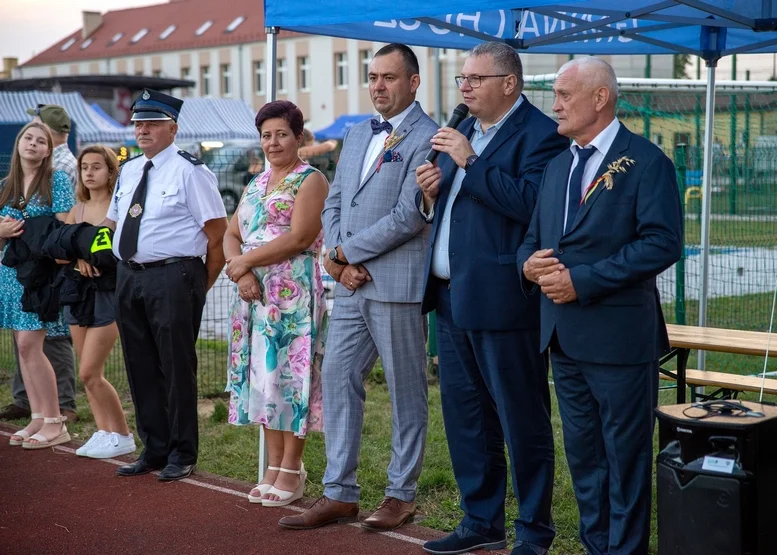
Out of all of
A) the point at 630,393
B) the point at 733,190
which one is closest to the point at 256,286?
the point at 630,393

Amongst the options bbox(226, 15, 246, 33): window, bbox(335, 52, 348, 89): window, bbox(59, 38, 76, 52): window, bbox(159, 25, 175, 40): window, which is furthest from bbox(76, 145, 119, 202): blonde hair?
bbox(59, 38, 76, 52): window

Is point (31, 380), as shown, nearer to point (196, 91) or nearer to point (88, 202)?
point (88, 202)

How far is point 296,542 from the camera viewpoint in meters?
4.75

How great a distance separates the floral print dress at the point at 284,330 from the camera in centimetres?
526

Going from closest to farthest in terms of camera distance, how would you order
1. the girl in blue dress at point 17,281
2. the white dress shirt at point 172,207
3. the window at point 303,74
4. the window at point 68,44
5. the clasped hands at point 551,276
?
1. the clasped hands at point 551,276
2. the white dress shirt at point 172,207
3. the girl in blue dress at point 17,281
4. the window at point 303,74
5. the window at point 68,44

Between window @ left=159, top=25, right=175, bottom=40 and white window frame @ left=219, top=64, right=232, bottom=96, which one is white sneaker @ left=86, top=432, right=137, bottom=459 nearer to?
white window frame @ left=219, top=64, right=232, bottom=96

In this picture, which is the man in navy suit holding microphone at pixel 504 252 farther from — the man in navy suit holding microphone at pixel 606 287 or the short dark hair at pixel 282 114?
the short dark hair at pixel 282 114

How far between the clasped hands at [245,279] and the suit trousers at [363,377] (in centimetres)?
50

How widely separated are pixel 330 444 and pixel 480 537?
2.96ft

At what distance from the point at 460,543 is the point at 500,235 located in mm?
1391

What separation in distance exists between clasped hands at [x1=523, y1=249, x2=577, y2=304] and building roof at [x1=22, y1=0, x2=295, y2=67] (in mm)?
51749

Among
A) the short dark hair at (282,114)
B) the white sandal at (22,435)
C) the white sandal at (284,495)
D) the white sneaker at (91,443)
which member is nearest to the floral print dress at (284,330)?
the short dark hair at (282,114)

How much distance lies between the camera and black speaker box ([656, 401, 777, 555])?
11.4ft

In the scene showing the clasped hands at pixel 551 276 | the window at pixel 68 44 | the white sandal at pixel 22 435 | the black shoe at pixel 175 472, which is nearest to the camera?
the clasped hands at pixel 551 276
